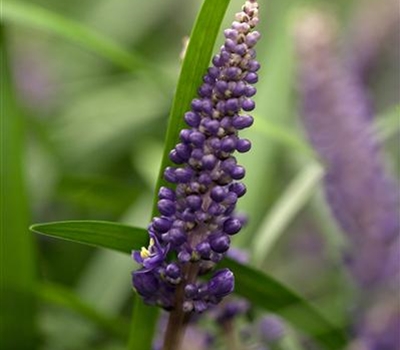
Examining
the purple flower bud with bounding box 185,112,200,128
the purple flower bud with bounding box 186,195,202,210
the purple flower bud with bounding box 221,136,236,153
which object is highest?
the purple flower bud with bounding box 185,112,200,128

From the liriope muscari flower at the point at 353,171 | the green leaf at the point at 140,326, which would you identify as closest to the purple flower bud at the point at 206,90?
the green leaf at the point at 140,326

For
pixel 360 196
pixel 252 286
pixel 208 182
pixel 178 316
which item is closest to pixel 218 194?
pixel 208 182

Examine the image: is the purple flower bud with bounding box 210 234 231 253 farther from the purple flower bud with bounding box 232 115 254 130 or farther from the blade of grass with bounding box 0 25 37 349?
the blade of grass with bounding box 0 25 37 349

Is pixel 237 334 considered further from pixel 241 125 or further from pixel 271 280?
pixel 241 125

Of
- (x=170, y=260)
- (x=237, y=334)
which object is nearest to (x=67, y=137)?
(x=237, y=334)

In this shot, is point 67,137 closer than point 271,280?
No

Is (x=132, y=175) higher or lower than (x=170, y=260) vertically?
lower

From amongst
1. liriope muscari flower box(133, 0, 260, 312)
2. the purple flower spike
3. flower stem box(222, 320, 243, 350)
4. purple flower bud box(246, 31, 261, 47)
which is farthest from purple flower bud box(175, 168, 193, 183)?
the purple flower spike

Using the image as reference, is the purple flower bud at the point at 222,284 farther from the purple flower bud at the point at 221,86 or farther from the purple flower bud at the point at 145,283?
the purple flower bud at the point at 221,86
